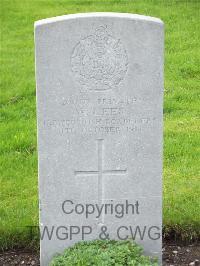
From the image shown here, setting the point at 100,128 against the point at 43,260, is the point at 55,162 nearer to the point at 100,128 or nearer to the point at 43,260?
the point at 100,128

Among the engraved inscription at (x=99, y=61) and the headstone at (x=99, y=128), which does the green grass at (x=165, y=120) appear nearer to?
the headstone at (x=99, y=128)

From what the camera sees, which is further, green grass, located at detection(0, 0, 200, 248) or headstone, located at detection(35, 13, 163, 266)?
green grass, located at detection(0, 0, 200, 248)

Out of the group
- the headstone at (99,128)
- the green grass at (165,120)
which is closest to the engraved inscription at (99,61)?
the headstone at (99,128)

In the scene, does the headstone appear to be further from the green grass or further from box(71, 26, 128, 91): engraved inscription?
the green grass

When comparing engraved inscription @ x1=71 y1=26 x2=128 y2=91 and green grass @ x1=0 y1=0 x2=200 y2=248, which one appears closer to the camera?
engraved inscription @ x1=71 y1=26 x2=128 y2=91

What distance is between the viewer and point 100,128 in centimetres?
455

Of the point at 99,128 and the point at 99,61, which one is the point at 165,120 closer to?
the point at 99,128

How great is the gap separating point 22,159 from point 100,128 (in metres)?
2.22

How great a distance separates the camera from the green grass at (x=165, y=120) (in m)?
5.51

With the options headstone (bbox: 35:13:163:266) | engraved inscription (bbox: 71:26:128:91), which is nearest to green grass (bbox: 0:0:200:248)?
headstone (bbox: 35:13:163:266)

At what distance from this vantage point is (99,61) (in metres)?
4.42

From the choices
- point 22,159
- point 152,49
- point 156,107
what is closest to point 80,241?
point 156,107

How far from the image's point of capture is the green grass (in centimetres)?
551

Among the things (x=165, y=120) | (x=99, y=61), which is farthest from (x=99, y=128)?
(x=165, y=120)
